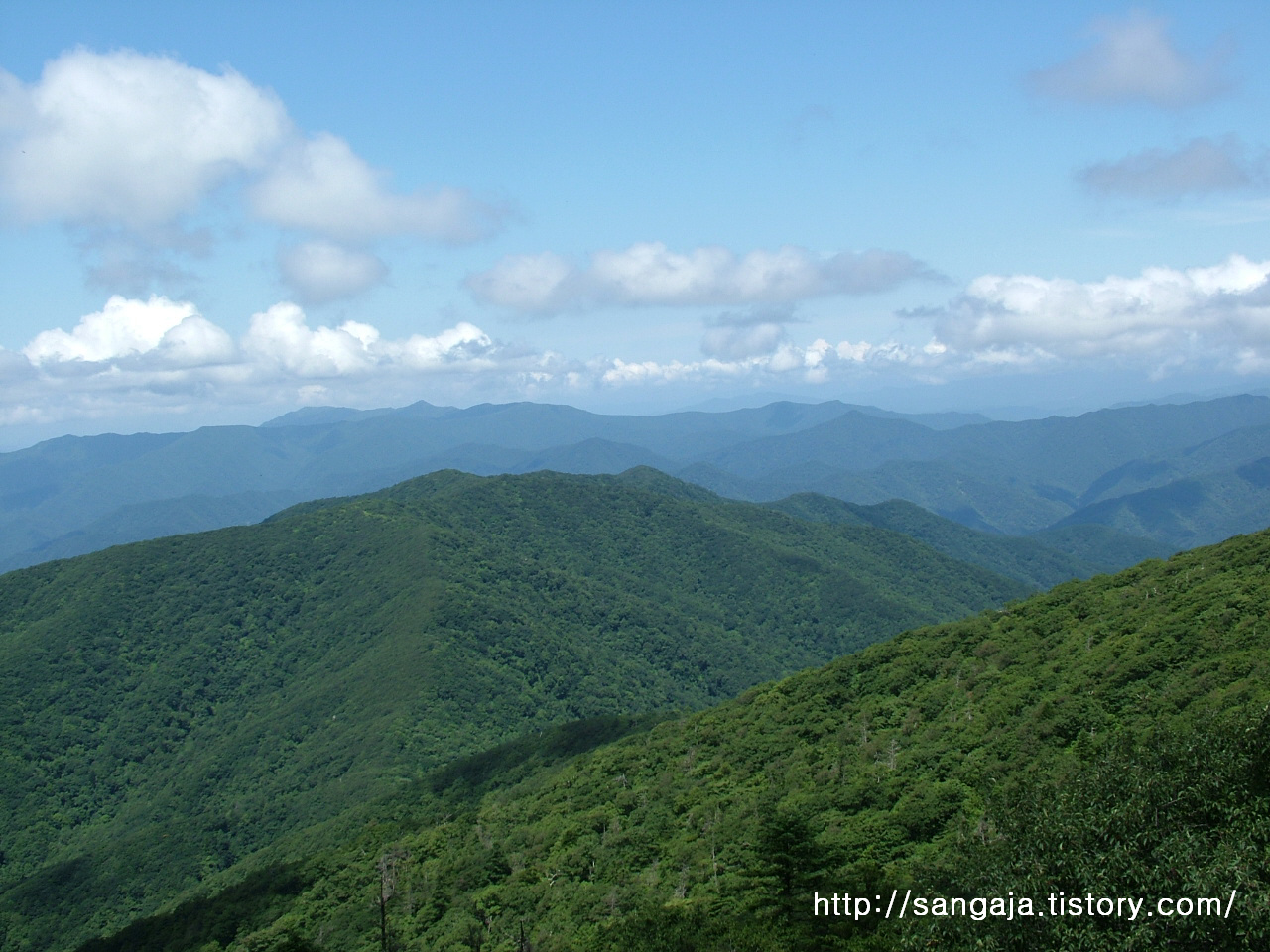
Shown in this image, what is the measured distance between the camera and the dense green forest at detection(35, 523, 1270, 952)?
74.0 ft

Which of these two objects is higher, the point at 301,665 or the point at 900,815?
the point at 900,815

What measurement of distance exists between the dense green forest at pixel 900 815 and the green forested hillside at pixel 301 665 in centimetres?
3350

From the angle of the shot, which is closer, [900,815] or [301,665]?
[900,815]

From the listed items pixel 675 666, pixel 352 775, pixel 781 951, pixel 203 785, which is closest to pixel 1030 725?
pixel 781 951

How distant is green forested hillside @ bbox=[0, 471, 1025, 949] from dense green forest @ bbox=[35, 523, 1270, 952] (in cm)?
3350

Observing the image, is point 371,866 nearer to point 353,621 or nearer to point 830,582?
point 353,621

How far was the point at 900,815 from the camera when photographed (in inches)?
1425

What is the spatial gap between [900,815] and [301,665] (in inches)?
5066

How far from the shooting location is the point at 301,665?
143 meters

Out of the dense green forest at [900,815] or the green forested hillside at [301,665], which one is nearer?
the dense green forest at [900,815]

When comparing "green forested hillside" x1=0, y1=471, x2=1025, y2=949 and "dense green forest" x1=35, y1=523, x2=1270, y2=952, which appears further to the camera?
"green forested hillside" x1=0, y1=471, x2=1025, y2=949

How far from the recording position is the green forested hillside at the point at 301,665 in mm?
100188

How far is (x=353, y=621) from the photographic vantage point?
14688 cm

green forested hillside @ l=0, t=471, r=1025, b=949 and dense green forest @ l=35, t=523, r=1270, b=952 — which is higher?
dense green forest @ l=35, t=523, r=1270, b=952
